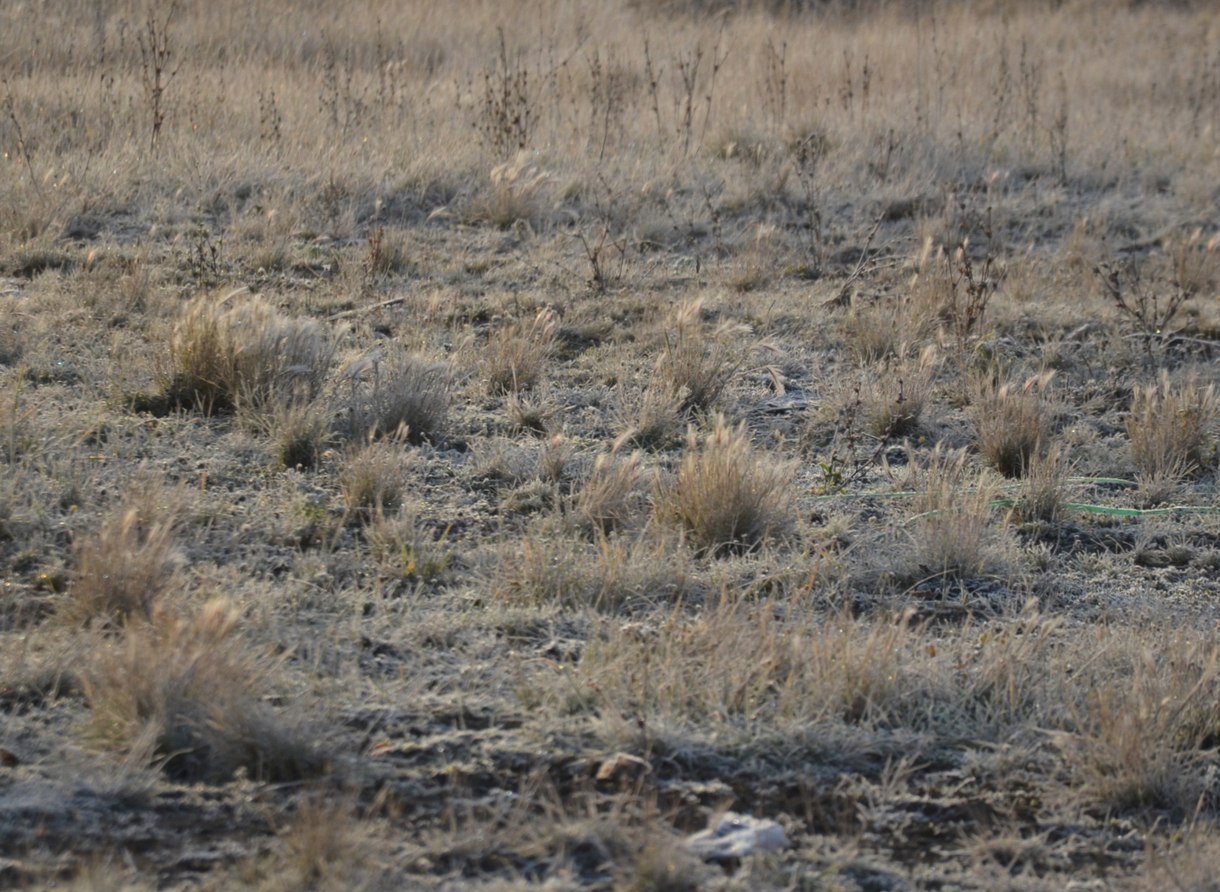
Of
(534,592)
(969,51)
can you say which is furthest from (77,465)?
(969,51)

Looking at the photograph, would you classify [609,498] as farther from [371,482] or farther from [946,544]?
[946,544]

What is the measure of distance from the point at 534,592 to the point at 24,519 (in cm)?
130

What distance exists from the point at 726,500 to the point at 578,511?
412mm

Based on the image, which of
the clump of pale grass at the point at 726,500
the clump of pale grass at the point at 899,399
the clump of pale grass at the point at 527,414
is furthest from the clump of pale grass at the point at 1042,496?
the clump of pale grass at the point at 527,414

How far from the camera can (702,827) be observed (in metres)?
2.42

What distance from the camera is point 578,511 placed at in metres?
3.61

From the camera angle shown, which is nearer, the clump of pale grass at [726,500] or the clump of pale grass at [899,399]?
the clump of pale grass at [726,500]

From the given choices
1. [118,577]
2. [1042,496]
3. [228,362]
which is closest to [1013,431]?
[1042,496]

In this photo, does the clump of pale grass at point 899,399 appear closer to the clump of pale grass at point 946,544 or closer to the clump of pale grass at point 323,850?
the clump of pale grass at point 946,544

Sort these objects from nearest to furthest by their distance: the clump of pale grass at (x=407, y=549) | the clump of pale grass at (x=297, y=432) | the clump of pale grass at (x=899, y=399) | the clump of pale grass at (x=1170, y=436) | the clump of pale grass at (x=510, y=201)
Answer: the clump of pale grass at (x=407, y=549), the clump of pale grass at (x=297, y=432), the clump of pale grass at (x=1170, y=436), the clump of pale grass at (x=899, y=399), the clump of pale grass at (x=510, y=201)

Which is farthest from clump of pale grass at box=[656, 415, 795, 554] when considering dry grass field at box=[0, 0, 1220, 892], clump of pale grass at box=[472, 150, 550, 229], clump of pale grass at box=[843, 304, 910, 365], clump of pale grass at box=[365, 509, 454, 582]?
clump of pale grass at box=[472, 150, 550, 229]

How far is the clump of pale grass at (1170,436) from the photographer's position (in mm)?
4375

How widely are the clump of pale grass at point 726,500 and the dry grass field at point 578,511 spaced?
14 millimetres

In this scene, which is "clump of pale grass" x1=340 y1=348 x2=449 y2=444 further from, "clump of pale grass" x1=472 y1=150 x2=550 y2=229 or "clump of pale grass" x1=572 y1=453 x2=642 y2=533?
"clump of pale grass" x1=472 y1=150 x2=550 y2=229
